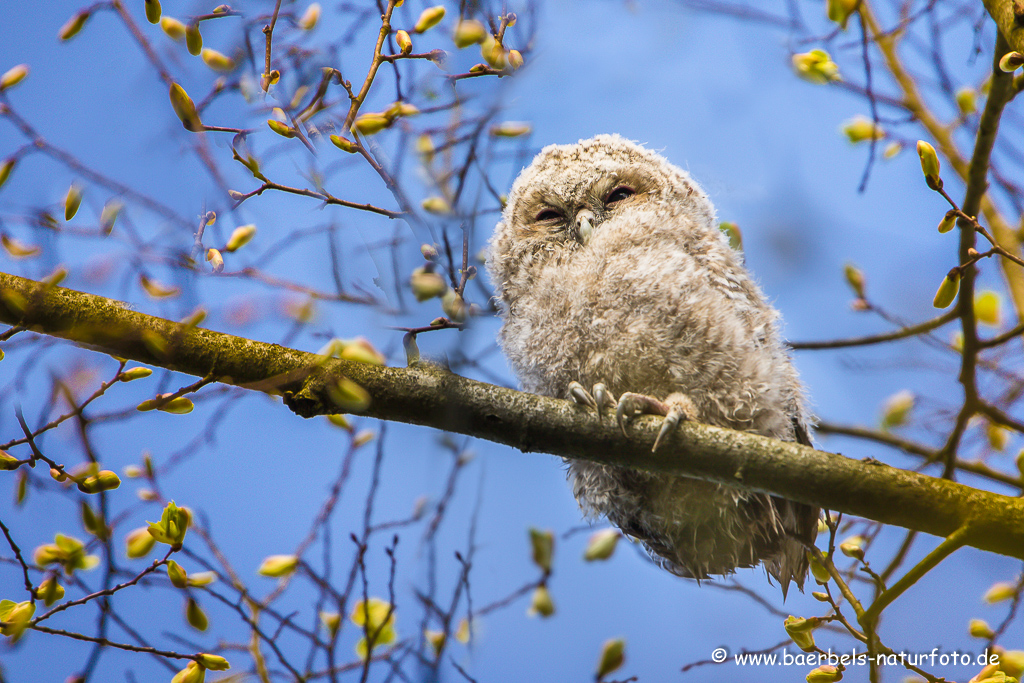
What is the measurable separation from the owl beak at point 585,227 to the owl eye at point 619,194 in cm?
11

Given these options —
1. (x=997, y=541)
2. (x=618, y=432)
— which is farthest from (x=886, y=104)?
(x=618, y=432)

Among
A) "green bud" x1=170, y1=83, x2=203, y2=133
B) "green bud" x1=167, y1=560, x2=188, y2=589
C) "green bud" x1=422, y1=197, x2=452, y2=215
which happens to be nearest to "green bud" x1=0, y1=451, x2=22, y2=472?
"green bud" x1=167, y1=560, x2=188, y2=589

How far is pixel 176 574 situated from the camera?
4.77 ft

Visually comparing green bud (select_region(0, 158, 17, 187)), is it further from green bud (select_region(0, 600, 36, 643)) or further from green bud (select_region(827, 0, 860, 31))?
green bud (select_region(827, 0, 860, 31))

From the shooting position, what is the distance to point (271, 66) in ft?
4.70

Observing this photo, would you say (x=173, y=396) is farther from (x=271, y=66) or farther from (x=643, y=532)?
(x=643, y=532)

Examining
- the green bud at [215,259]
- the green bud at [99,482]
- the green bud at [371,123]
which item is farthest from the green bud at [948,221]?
the green bud at [99,482]

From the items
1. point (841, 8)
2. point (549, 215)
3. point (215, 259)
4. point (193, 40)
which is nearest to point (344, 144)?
point (215, 259)

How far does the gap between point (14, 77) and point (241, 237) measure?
2.01ft

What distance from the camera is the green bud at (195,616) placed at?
1594 mm

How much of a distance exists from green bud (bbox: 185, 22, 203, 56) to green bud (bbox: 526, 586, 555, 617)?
155 cm

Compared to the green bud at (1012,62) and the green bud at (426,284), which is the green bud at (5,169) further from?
the green bud at (1012,62)

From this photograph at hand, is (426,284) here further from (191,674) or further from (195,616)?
(195,616)

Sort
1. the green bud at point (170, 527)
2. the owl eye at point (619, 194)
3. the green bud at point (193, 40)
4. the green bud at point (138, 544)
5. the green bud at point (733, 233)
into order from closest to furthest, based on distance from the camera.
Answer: the green bud at point (170, 527), the green bud at point (193, 40), the green bud at point (138, 544), the owl eye at point (619, 194), the green bud at point (733, 233)
